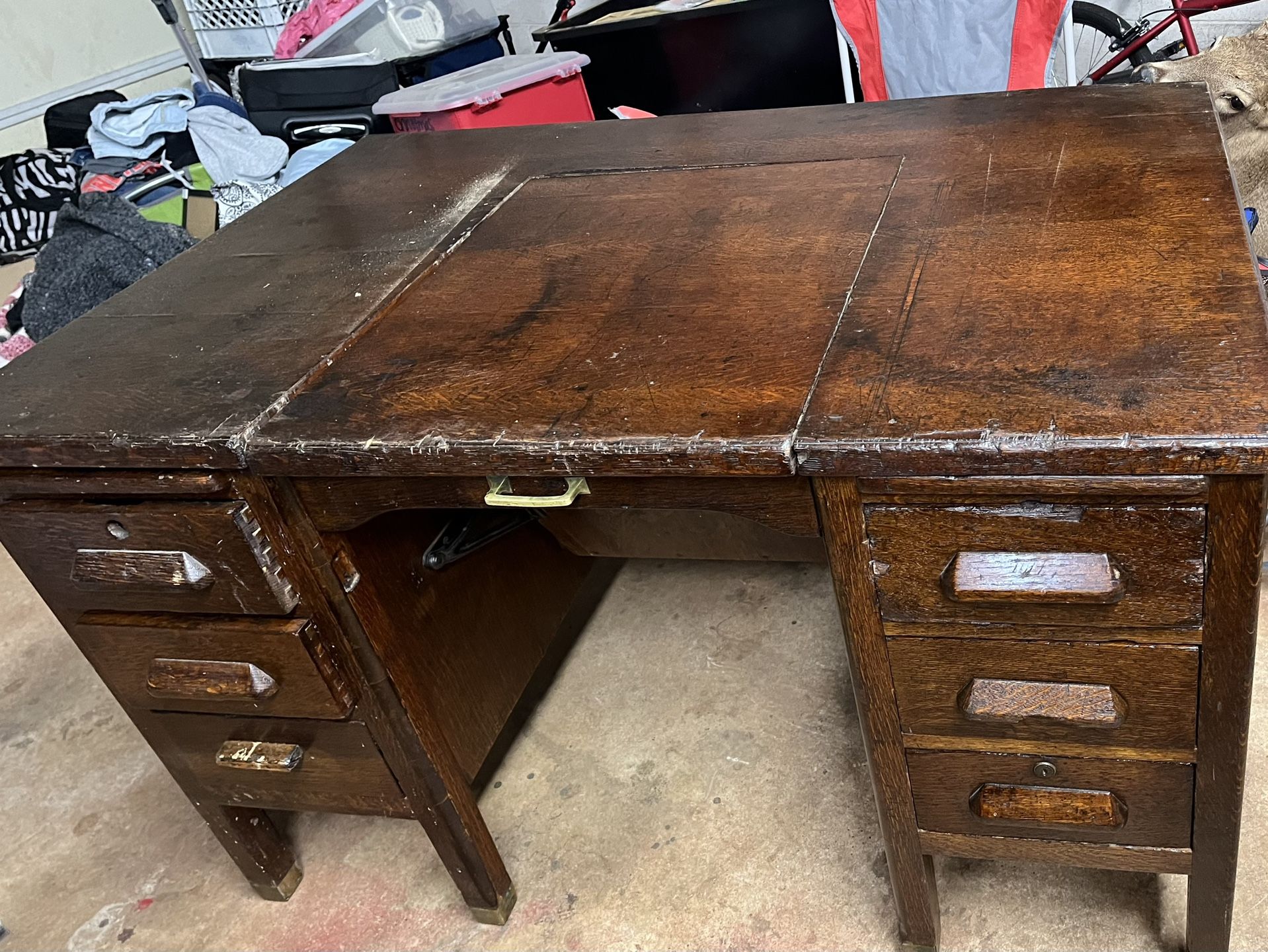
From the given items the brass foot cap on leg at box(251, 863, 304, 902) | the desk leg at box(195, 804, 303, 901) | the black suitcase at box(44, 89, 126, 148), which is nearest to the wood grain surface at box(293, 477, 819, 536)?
the desk leg at box(195, 804, 303, 901)

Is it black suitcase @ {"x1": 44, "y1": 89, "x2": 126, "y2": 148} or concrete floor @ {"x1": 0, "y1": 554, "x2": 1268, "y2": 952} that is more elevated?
black suitcase @ {"x1": 44, "y1": 89, "x2": 126, "y2": 148}

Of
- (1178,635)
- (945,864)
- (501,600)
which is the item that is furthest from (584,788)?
(1178,635)

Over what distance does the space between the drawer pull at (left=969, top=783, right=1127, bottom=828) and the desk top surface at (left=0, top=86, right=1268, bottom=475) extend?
1.38ft

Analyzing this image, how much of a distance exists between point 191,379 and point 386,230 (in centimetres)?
42

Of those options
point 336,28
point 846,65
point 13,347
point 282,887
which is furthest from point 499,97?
point 282,887

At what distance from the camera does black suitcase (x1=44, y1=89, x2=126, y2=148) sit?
167 inches

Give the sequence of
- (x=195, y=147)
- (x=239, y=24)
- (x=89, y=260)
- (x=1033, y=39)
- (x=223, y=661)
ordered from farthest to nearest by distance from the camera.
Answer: (x=239, y=24)
(x=195, y=147)
(x=89, y=260)
(x=1033, y=39)
(x=223, y=661)

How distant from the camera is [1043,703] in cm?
99

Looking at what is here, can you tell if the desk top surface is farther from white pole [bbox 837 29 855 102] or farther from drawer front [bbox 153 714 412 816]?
white pole [bbox 837 29 855 102]

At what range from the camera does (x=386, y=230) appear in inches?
58.9

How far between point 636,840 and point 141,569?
796mm

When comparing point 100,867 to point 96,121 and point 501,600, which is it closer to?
point 501,600

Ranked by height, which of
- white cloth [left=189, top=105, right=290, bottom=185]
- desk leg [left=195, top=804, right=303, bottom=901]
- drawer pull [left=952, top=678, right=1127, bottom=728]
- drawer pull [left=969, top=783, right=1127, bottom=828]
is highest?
white cloth [left=189, top=105, right=290, bottom=185]

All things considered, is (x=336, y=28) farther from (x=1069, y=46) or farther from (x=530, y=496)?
(x=530, y=496)
